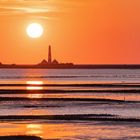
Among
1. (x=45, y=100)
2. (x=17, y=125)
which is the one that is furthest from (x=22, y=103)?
(x=17, y=125)

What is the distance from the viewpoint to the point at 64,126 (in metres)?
38.8

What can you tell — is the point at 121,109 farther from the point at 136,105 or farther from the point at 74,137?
the point at 74,137

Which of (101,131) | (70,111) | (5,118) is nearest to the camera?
(101,131)

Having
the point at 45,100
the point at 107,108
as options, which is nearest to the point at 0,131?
the point at 107,108

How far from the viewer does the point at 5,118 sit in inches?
1674

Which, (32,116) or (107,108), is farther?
(107,108)

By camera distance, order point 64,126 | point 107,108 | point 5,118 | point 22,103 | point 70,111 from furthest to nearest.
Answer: point 22,103 → point 107,108 → point 70,111 → point 5,118 → point 64,126

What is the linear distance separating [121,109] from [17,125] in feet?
44.9

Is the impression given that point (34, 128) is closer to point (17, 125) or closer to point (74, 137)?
point (17, 125)

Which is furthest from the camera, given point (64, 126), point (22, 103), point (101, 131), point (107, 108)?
point (22, 103)

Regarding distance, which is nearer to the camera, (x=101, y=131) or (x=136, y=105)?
(x=101, y=131)

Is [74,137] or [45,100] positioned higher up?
[45,100]

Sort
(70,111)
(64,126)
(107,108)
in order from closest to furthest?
(64,126) < (70,111) < (107,108)

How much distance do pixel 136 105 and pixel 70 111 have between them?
22.6 feet
